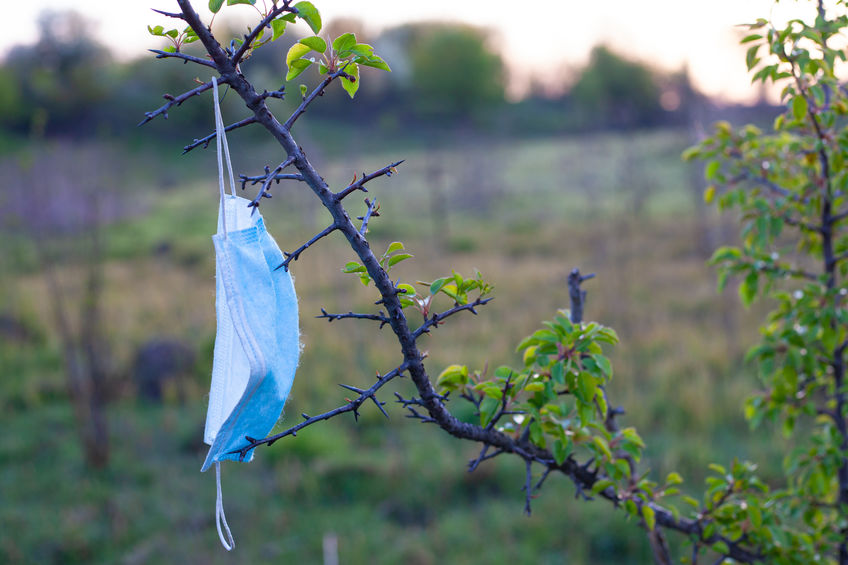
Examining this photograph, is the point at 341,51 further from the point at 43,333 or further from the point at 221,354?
the point at 43,333

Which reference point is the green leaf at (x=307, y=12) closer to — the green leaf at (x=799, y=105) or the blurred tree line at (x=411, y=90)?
the green leaf at (x=799, y=105)

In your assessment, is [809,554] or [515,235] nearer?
[809,554]

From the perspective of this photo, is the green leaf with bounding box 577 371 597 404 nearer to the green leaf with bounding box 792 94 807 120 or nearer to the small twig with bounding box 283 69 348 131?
Result: the small twig with bounding box 283 69 348 131

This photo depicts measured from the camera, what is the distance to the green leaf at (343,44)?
104cm

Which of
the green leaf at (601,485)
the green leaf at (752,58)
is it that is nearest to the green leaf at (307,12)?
the green leaf at (601,485)

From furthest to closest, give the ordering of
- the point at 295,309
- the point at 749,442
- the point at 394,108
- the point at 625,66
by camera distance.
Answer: the point at 625,66, the point at 394,108, the point at 749,442, the point at 295,309

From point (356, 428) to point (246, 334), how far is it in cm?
482

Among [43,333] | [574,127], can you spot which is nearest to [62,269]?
[43,333]

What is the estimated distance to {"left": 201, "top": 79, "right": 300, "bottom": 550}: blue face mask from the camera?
1053 mm

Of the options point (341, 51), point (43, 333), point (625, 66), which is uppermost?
point (625, 66)

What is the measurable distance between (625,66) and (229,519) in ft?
103

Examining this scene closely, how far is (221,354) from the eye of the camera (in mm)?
1128

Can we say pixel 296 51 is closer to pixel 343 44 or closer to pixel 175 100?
pixel 343 44

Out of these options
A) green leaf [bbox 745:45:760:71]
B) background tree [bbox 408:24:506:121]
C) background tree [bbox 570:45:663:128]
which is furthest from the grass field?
background tree [bbox 408:24:506:121]
